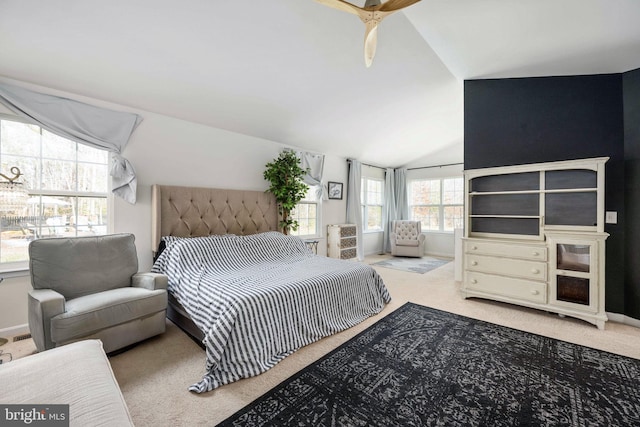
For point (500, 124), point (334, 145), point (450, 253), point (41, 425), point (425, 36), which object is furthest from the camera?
point (450, 253)

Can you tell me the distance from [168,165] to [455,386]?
369 centimetres

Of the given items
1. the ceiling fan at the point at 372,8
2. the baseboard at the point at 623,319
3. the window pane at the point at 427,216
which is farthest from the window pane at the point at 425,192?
the ceiling fan at the point at 372,8

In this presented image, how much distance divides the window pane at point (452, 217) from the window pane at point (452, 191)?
150 millimetres

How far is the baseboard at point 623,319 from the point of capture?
9.21 ft

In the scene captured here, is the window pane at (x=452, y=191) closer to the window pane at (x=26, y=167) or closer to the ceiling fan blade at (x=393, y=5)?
the ceiling fan blade at (x=393, y=5)

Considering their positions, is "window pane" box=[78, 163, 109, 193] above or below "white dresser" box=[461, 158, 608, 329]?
above

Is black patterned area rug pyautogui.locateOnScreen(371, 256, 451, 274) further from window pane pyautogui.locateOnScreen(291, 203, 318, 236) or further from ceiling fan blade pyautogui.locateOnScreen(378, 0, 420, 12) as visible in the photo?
ceiling fan blade pyautogui.locateOnScreen(378, 0, 420, 12)

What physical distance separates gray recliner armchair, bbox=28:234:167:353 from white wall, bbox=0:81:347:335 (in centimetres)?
51

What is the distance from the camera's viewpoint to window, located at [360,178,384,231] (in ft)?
22.4

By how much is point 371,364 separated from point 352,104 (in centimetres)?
329

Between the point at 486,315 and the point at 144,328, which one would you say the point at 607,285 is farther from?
the point at 144,328

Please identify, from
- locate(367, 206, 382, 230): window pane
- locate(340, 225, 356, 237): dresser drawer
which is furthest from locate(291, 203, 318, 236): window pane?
locate(367, 206, 382, 230): window pane

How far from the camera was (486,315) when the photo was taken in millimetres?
3053

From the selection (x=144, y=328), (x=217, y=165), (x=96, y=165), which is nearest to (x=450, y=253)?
(x=217, y=165)
